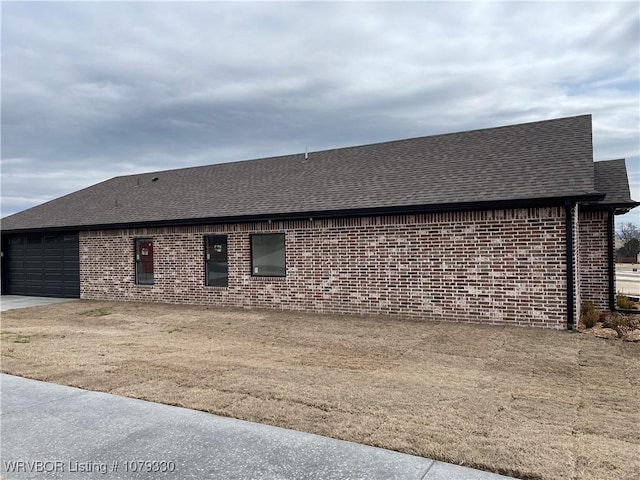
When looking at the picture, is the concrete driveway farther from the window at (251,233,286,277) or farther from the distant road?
the distant road

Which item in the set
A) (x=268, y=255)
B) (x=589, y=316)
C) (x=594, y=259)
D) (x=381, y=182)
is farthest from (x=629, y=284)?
(x=268, y=255)

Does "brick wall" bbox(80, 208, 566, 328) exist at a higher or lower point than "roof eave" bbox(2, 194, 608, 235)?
lower

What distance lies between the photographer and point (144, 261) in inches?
648

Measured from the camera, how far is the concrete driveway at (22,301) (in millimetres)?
16047

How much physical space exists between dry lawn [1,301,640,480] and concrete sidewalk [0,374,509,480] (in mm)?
251

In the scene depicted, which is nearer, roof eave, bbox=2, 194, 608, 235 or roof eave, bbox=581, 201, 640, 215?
roof eave, bbox=2, 194, 608, 235

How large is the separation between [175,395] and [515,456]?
381 cm

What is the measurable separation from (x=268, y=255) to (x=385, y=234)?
3757mm

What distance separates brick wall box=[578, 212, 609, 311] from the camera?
12.5m

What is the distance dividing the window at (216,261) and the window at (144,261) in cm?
252

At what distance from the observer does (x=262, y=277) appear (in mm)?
14031

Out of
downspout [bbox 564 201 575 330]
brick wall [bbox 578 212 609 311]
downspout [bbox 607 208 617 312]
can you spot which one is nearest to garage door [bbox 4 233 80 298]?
downspout [bbox 564 201 575 330]

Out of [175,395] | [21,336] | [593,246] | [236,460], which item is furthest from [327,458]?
[593,246]

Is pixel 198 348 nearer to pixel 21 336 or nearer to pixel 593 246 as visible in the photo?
pixel 21 336
